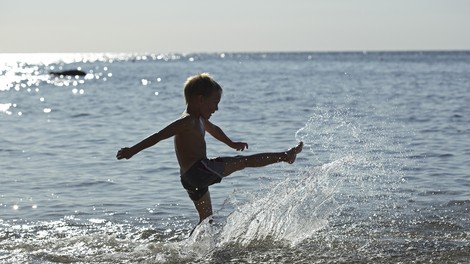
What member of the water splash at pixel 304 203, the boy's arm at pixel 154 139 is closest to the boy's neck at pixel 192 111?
the boy's arm at pixel 154 139

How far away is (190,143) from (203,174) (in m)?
0.28

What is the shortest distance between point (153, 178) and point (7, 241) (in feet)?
12.9

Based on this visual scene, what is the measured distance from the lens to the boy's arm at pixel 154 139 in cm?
666

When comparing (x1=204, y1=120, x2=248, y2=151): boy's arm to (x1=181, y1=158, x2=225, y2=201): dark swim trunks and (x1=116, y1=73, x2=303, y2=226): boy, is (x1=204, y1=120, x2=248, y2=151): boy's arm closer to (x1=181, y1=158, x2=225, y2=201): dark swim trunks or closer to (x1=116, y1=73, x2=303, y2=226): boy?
(x1=116, y1=73, x2=303, y2=226): boy

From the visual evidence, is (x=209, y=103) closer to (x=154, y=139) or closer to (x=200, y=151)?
(x=200, y=151)

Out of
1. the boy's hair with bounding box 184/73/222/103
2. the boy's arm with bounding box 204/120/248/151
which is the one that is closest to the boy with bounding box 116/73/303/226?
the boy's hair with bounding box 184/73/222/103

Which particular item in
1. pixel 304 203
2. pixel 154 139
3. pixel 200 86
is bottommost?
pixel 304 203

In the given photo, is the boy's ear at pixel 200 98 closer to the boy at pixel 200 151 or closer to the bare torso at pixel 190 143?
the boy at pixel 200 151

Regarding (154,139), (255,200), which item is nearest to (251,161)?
(154,139)

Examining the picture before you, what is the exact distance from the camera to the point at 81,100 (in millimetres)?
33250

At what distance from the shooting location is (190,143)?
7246mm

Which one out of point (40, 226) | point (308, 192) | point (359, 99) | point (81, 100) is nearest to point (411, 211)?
point (308, 192)

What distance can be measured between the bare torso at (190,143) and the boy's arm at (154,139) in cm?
6

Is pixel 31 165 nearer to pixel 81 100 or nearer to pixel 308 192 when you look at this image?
pixel 308 192
